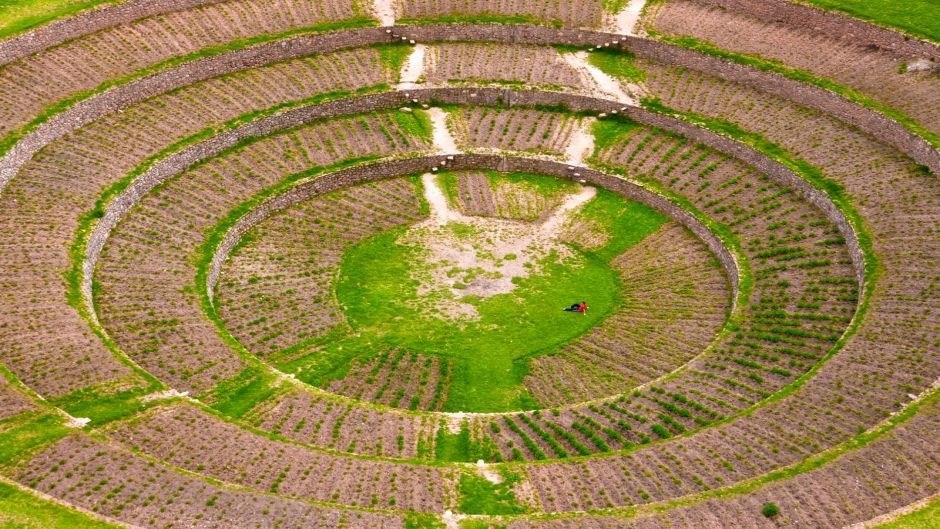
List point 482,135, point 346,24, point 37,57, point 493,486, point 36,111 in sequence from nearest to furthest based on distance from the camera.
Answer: point 493,486 < point 36,111 < point 37,57 < point 482,135 < point 346,24

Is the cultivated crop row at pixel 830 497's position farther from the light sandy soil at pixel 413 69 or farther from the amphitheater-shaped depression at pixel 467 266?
the light sandy soil at pixel 413 69

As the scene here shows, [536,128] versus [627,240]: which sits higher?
[536,128]

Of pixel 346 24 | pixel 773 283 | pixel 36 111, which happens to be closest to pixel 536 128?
pixel 346 24

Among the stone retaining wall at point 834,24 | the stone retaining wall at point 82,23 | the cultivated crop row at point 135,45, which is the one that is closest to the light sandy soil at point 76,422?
the cultivated crop row at point 135,45

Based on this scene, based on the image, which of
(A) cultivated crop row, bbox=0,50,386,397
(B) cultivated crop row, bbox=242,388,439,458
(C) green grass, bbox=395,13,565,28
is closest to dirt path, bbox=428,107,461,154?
(A) cultivated crop row, bbox=0,50,386,397

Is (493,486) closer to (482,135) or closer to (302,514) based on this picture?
(302,514)

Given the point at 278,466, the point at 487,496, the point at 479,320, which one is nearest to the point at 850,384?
the point at 487,496

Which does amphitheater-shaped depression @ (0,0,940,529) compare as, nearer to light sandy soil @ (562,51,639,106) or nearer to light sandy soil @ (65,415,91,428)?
light sandy soil @ (562,51,639,106)
